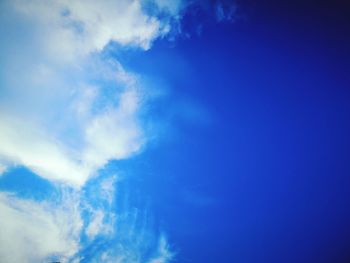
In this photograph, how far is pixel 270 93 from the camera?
33.9 ft

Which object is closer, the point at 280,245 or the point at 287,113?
the point at 287,113

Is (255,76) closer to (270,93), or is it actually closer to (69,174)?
(270,93)

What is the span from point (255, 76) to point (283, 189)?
22.0 feet

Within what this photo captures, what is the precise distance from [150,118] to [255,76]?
491cm

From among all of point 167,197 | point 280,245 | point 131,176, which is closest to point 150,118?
point 131,176

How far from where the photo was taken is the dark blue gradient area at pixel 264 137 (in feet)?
30.5

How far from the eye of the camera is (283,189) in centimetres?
1311

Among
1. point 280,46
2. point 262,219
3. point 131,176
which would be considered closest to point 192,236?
point 262,219

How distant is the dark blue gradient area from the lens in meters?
9.28

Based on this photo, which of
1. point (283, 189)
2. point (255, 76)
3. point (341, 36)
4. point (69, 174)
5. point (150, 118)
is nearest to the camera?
point (341, 36)

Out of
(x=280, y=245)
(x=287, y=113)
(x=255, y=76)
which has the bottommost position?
(x=280, y=245)

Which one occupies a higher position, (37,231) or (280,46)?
(280,46)

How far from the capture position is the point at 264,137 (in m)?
11.5

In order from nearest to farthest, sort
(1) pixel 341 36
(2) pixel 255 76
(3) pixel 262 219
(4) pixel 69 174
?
(1) pixel 341 36
(2) pixel 255 76
(4) pixel 69 174
(3) pixel 262 219
